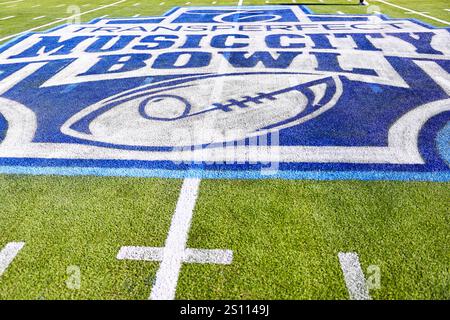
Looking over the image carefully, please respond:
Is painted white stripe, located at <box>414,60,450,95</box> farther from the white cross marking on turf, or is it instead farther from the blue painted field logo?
the white cross marking on turf

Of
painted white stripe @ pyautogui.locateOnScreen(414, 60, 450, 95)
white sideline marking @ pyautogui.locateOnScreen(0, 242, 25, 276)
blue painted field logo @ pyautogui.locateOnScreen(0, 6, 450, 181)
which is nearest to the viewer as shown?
white sideline marking @ pyautogui.locateOnScreen(0, 242, 25, 276)

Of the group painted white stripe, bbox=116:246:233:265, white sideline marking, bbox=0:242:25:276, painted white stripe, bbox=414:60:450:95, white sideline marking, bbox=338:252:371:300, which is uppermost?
painted white stripe, bbox=414:60:450:95

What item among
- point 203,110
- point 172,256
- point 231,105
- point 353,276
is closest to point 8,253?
point 172,256

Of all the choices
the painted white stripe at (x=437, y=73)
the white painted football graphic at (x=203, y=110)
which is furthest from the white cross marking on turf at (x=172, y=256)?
the painted white stripe at (x=437, y=73)

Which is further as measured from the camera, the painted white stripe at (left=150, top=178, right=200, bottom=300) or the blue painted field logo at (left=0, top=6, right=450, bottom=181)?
the blue painted field logo at (left=0, top=6, right=450, bottom=181)

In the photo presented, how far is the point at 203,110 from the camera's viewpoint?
6188 millimetres

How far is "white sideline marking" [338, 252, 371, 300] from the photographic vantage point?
2.84 meters

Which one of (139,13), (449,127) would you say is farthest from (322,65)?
(139,13)

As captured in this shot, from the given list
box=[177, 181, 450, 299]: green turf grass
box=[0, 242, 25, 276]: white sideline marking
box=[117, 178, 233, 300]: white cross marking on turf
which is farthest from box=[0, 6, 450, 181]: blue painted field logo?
box=[0, 242, 25, 276]: white sideline marking

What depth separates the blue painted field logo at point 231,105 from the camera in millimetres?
4699

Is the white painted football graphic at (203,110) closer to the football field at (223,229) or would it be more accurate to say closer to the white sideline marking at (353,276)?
the football field at (223,229)

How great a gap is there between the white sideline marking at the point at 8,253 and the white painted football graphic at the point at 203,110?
6.96ft

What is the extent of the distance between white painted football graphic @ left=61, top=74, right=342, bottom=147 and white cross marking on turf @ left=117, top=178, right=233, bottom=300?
183 centimetres
